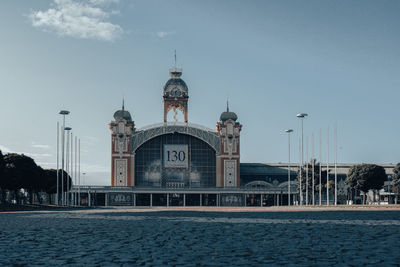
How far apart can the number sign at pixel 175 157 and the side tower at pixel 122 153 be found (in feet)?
27.6

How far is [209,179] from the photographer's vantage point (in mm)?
135875

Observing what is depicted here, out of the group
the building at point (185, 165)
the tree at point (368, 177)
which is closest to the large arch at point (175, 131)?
the building at point (185, 165)

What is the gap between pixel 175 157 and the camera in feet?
443

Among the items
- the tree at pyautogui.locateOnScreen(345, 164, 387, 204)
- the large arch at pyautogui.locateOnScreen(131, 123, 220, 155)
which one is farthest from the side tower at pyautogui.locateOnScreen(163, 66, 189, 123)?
the tree at pyautogui.locateOnScreen(345, 164, 387, 204)

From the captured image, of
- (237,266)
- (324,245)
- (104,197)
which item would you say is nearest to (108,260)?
(237,266)

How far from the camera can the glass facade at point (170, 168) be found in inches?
5290

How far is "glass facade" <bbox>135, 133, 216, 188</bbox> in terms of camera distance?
441 feet

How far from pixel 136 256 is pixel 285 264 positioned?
4.56 meters

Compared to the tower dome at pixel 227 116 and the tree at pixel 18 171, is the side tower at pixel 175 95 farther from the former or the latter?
the tree at pixel 18 171

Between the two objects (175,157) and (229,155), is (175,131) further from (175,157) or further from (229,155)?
(229,155)

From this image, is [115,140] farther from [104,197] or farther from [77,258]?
[77,258]

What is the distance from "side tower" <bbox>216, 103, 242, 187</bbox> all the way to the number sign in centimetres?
875

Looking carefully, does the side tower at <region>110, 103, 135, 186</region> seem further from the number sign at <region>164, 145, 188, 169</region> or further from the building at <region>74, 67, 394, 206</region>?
the number sign at <region>164, 145, 188, 169</region>

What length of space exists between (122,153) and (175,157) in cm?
1282
